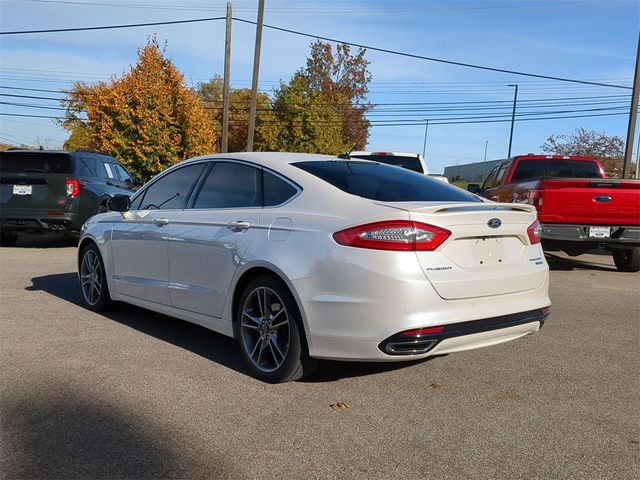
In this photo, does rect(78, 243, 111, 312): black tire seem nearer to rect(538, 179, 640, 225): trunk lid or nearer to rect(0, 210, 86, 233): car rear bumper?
rect(0, 210, 86, 233): car rear bumper

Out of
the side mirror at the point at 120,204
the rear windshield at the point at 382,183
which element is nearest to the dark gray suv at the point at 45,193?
the side mirror at the point at 120,204

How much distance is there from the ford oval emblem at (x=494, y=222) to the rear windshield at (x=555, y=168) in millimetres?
8566

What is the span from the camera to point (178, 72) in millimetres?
26016

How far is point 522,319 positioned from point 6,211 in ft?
33.7

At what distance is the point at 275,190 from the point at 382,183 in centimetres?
78

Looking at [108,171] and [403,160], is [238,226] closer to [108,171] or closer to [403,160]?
[403,160]

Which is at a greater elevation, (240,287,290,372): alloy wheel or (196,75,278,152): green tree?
(196,75,278,152): green tree

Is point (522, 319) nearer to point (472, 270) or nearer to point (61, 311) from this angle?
point (472, 270)

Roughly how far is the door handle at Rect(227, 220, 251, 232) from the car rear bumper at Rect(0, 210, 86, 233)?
7820 millimetres

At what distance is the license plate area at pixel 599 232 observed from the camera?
29.7ft

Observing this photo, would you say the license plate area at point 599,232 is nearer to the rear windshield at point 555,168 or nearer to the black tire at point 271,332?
the rear windshield at point 555,168

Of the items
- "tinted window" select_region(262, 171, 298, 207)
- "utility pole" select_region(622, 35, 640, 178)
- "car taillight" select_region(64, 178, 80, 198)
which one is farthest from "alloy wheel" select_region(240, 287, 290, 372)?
"utility pole" select_region(622, 35, 640, 178)

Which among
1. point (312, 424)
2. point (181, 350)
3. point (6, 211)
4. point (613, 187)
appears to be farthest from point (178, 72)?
point (312, 424)

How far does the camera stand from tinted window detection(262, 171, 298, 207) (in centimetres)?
424
